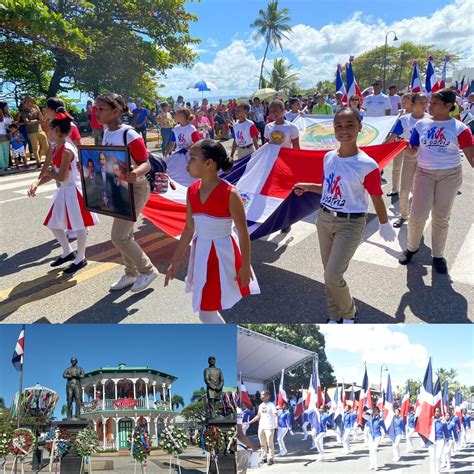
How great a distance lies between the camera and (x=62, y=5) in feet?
75.6

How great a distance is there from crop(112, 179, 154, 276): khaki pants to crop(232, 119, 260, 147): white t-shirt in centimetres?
353

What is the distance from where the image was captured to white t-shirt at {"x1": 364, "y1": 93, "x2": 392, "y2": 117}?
13.0m

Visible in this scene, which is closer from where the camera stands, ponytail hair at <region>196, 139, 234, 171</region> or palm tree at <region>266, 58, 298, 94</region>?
ponytail hair at <region>196, 139, 234, 171</region>

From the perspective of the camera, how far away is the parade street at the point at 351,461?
12.6 feet

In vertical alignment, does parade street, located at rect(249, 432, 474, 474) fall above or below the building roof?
below

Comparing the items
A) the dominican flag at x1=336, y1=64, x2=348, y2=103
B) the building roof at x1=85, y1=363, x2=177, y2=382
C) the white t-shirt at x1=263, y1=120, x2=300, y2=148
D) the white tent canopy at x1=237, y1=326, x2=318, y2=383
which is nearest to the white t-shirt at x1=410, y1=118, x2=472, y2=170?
the white t-shirt at x1=263, y1=120, x2=300, y2=148

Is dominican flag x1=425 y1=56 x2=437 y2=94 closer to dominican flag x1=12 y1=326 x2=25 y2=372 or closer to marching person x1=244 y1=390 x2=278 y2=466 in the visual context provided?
marching person x1=244 y1=390 x2=278 y2=466

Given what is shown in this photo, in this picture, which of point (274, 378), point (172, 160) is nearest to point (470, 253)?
point (274, 378)

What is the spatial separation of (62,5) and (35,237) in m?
19.7

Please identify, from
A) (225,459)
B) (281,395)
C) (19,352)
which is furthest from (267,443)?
(19,352)

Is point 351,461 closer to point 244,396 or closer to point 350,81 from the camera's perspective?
point 244,396

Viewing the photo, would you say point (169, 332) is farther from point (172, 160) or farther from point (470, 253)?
point (172, 160)

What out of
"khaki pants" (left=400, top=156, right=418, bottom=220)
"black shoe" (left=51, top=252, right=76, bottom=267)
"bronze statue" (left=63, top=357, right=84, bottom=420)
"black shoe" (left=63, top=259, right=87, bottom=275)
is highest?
"khaki pants" (left=400, top=156, right=418, bottom=220)

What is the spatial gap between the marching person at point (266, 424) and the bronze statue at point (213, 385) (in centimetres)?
60
